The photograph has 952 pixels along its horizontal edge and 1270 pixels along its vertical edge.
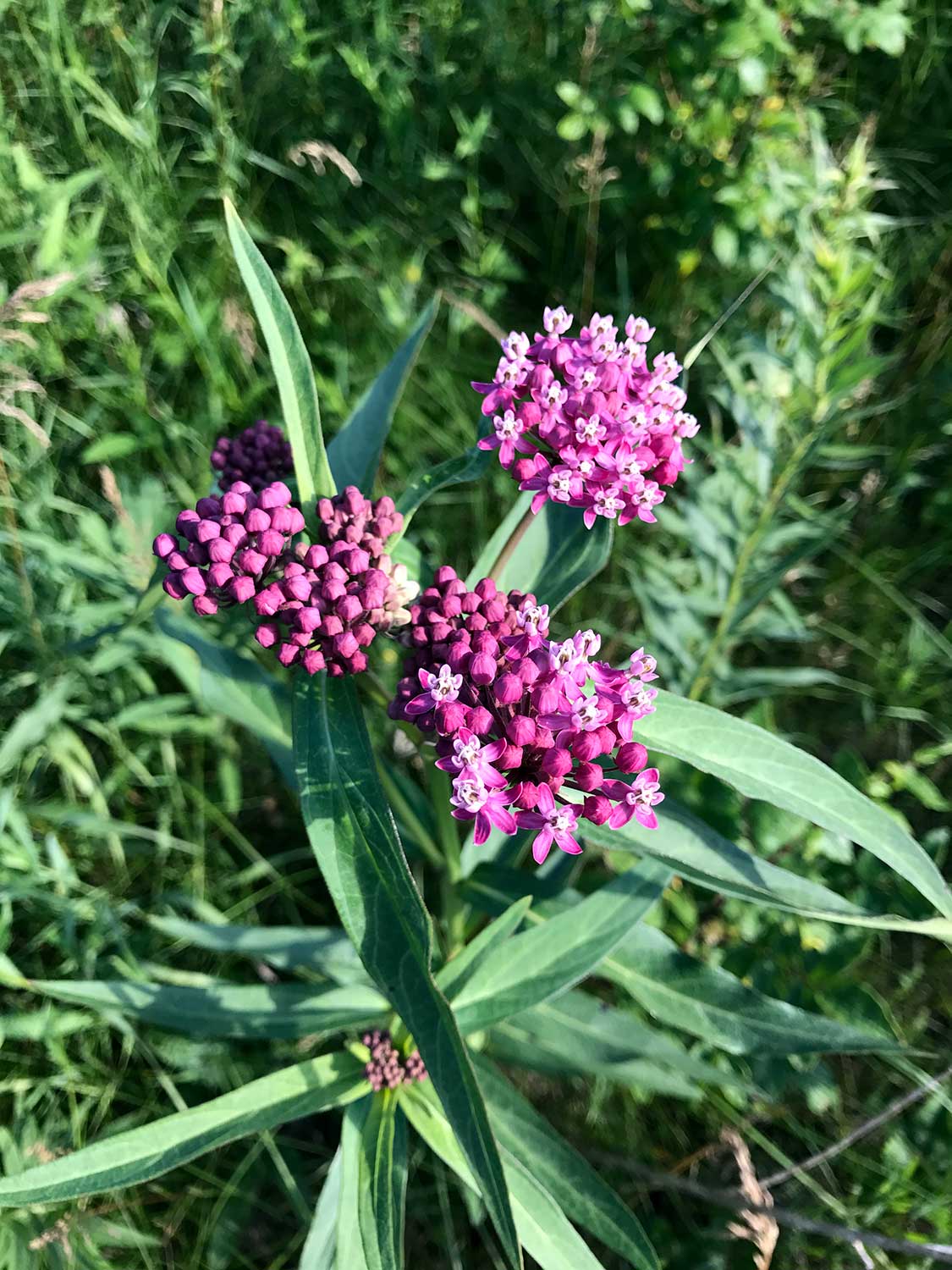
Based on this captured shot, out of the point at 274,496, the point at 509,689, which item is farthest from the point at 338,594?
the point at 509,689

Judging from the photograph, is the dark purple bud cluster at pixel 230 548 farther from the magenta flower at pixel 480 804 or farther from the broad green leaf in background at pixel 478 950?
the broad green leaf in background at pixel 478 950

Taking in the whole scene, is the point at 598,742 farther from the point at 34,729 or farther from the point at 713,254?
the point at 713,254

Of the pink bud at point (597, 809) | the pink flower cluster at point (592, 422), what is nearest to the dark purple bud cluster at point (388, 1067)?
the pink bud at point (597, 809)

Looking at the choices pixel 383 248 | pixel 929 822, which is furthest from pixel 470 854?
pixel 383 248

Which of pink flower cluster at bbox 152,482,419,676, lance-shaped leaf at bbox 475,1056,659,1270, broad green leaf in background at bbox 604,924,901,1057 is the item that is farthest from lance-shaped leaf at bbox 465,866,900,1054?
pink flower cluster at bbox 152,482,419,676

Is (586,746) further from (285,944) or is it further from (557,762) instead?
(285,944)

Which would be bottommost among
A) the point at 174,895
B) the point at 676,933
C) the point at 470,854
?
the point at 174,895
